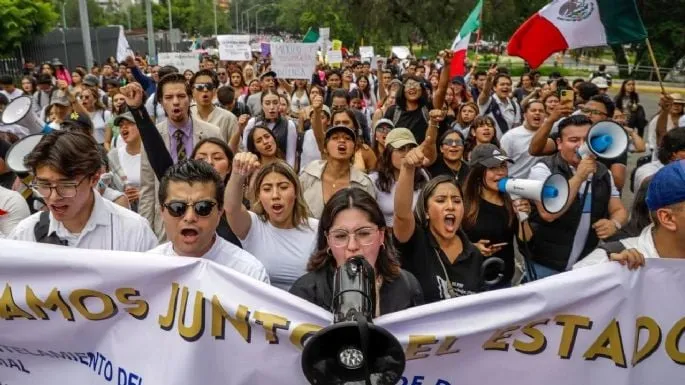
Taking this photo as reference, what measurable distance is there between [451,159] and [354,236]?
8.81ft

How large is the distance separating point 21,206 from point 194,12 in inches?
3281

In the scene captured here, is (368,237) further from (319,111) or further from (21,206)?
(319,111)

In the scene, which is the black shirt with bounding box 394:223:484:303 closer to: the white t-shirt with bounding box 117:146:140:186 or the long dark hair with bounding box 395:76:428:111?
the white t-shirt with bounding box 117:146:140:186

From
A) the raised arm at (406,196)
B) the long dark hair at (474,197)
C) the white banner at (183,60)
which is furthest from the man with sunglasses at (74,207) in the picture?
the white banner at (183,60)

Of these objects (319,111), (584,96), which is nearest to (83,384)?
(319,111)

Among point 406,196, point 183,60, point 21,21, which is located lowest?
point 406,196

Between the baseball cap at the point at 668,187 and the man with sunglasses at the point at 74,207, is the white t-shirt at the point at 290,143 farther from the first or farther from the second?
the baseball cap at the point at 668,187

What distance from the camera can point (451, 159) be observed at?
5.11m

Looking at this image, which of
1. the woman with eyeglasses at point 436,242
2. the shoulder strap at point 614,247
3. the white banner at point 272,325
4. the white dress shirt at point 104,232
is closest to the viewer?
the white banner at point 272,325

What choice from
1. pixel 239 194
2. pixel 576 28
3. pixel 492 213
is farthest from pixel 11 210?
pixel 576 28

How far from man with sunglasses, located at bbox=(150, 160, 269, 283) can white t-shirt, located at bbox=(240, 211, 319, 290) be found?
596 mm

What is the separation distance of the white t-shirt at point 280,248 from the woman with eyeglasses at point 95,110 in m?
5.37

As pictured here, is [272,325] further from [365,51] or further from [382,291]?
[365,51]

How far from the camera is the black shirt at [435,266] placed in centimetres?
308
